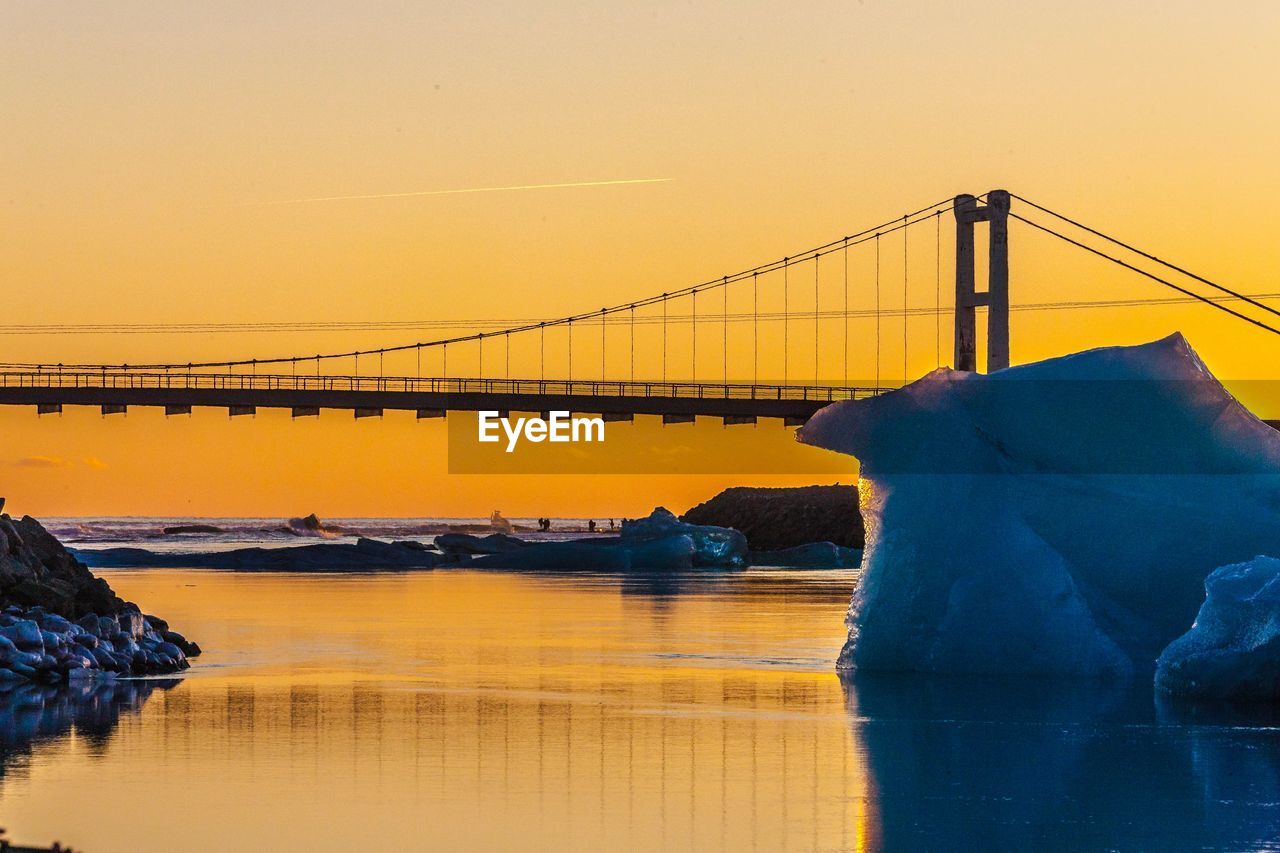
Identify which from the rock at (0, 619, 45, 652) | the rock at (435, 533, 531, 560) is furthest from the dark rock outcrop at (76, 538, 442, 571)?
the rock at (0, 619, 45, 652)

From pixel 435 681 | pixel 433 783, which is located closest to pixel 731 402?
pixel 435 681

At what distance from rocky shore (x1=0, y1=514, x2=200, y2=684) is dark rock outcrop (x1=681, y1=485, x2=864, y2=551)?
62.1 m

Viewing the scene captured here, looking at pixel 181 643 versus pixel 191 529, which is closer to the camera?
pixel 181 643

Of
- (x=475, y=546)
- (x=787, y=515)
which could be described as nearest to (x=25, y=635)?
(x=475, y=546)

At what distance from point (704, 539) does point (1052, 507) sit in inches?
1624

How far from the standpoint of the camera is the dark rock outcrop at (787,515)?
277 ft

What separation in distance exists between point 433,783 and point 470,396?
41.8 metres

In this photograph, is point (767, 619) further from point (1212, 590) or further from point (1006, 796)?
point (1006, 796)

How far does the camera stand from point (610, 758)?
38.8 ft

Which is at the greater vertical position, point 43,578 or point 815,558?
point 43,578

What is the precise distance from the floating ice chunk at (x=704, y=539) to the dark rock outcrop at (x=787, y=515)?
67.1 ft

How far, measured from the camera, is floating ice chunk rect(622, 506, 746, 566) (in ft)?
193

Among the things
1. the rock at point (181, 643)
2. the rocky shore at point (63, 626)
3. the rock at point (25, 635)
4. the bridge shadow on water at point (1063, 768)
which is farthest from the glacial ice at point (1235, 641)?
the rock at point (25, 635)

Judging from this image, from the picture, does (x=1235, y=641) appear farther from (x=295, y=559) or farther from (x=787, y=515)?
(x=787, y=515)
